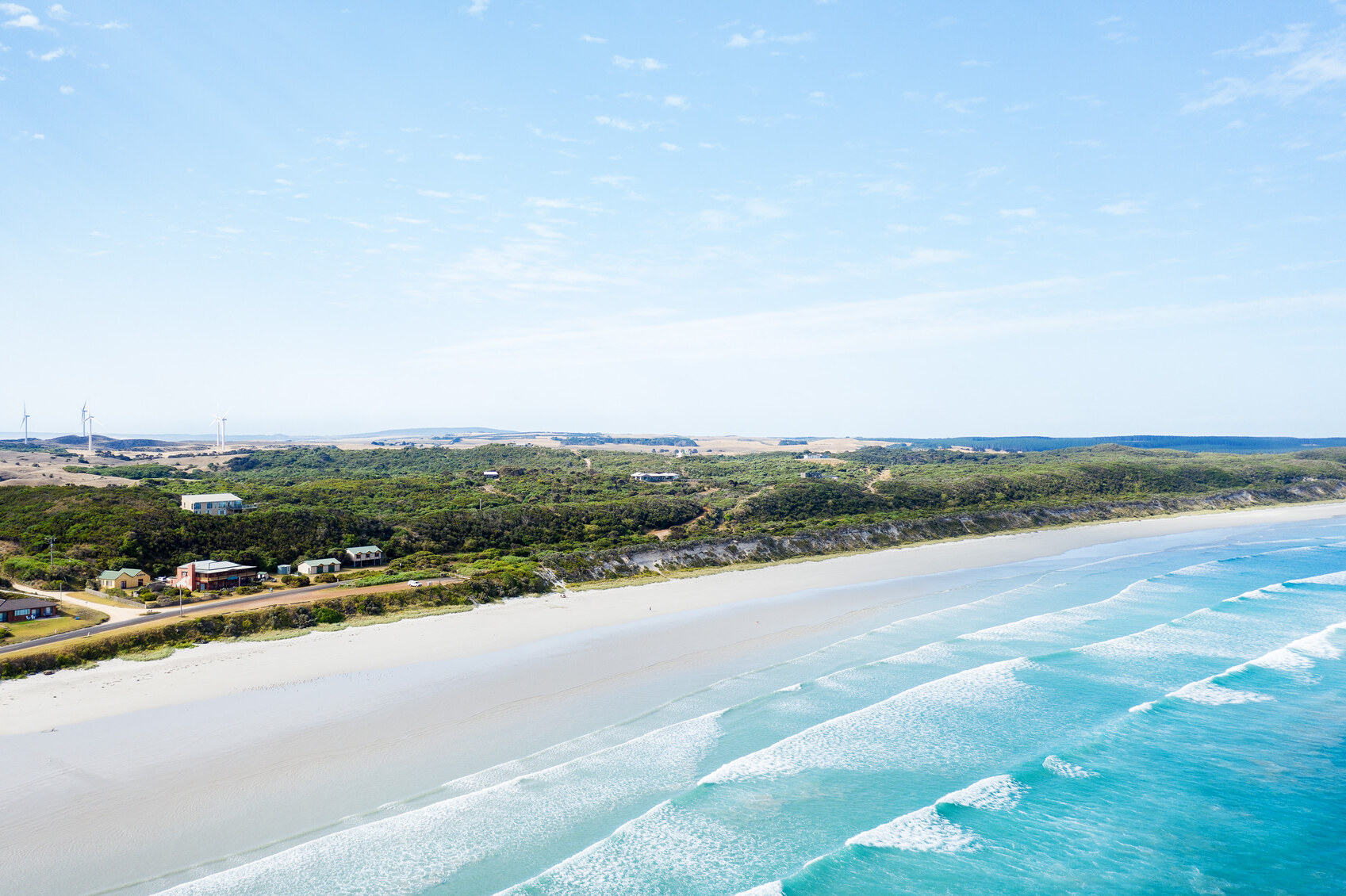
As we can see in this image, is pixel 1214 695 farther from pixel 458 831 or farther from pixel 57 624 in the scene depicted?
pixel 57 624

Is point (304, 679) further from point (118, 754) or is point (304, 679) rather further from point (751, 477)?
point (751, 477)

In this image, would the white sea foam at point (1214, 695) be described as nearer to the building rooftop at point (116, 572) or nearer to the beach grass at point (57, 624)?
the beach grass at point (57, 624)

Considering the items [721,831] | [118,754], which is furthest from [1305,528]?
[118,754]

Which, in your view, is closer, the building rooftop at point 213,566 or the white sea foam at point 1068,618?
the white sea foam at point 1068,618

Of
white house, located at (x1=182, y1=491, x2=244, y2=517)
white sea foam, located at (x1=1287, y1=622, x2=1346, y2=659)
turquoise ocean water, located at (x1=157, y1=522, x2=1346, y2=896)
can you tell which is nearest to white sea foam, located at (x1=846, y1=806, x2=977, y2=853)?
turquoise ocean water, located at (x1=157, y1=522, x2=1346, y2=896)

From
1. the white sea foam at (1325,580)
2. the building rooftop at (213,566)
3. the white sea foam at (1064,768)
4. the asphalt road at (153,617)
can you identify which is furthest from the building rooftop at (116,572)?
the white sea foam at (1325,580)

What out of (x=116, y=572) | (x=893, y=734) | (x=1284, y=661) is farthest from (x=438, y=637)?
(x=1284, y=661)
